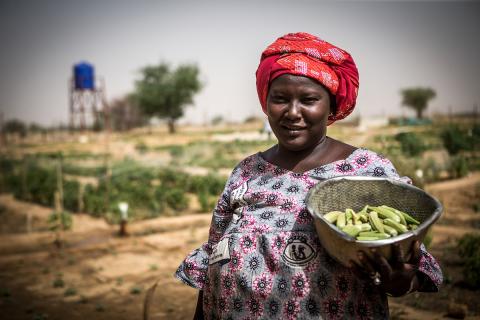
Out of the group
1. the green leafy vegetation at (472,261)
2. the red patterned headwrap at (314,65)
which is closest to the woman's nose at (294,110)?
the red patterned headwrap at (314,65)

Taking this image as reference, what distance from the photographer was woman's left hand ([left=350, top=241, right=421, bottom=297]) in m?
1.06

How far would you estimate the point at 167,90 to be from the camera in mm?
40594

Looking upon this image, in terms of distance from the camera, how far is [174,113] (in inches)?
1644

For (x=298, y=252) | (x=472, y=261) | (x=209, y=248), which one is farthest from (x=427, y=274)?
(x=472, y=261)

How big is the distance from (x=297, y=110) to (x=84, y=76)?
31.3m

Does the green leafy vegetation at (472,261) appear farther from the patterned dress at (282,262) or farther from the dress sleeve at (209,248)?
the dress sleeve at (209,248)

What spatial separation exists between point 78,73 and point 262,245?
1239 inches

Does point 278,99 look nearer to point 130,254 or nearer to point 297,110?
point 297,110

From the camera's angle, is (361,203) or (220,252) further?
(220,252)

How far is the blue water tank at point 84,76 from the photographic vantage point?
97.0 ft

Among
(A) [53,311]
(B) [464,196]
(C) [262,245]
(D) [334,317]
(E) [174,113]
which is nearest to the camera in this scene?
(D) [334,317]

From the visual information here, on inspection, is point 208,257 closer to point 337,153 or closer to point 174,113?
point 337,153

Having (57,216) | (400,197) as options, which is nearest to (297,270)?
(400,197)

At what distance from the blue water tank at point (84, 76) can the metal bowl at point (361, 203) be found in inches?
1234
